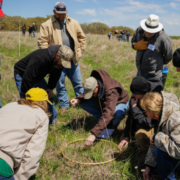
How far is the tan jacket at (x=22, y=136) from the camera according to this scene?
1.96 metres

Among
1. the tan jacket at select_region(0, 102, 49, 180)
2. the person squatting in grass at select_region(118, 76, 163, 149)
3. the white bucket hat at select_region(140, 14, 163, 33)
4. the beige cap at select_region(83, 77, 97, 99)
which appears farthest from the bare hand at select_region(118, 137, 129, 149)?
the white bucket hat at select_region(140, 14, 163, 33)

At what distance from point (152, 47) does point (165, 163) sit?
222cm

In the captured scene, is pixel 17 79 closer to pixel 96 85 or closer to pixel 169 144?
pixel 96 85

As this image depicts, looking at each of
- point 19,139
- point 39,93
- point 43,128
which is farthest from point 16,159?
point 39,93

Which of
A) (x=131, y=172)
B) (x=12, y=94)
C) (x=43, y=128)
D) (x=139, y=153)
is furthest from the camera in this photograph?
(x=12, y=94)

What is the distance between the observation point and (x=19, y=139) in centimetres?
204

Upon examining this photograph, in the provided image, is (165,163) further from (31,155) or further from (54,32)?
(54,32)

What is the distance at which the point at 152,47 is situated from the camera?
367cm

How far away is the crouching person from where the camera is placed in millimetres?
1974

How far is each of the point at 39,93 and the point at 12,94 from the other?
274 cm

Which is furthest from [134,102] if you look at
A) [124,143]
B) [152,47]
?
[152,47]

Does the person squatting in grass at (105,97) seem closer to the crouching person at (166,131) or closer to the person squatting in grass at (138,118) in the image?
the person squatting in grass at (138,118)

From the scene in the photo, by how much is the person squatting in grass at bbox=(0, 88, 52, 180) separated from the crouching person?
1279 millimetres

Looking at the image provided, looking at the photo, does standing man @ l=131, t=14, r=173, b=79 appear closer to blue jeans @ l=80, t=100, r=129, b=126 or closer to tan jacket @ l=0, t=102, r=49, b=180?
blue jeans @ l=80, t=100, r=129, b=126
